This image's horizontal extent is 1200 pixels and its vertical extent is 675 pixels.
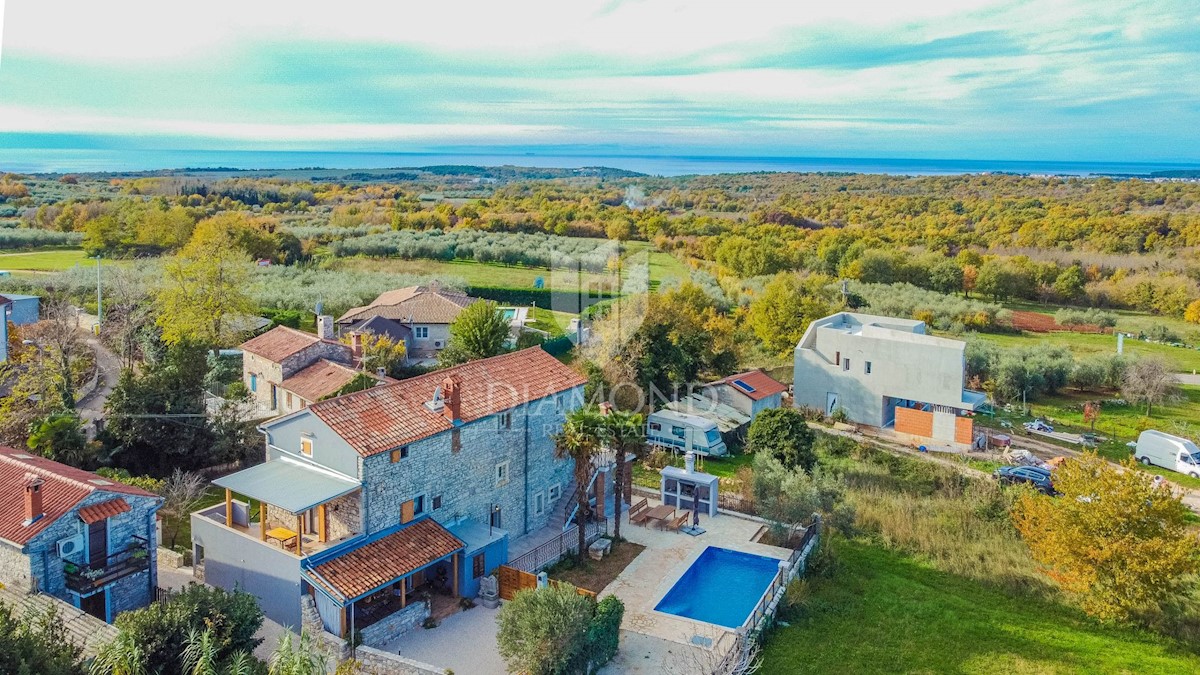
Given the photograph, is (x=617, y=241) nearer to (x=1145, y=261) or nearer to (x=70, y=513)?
(x=1145, y=261)

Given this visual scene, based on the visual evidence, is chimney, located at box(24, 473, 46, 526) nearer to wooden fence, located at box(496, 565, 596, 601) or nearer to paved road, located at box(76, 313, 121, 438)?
wooden fence, located at box(496, 565, 596, 601)

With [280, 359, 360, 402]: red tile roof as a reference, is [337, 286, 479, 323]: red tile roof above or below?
above

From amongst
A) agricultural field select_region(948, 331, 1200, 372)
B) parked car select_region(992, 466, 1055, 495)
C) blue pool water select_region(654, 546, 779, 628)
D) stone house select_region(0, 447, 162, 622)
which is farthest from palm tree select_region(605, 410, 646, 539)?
agricultural field select_region(948, 331, 1200, 372)

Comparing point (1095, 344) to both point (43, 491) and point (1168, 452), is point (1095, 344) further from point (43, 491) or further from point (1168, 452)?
point (43, 491)

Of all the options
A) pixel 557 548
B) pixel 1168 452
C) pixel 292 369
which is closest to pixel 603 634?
pixel 557 548

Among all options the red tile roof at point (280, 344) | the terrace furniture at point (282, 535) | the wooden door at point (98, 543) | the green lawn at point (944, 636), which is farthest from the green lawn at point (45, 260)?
the green lawn at point (944, 636)

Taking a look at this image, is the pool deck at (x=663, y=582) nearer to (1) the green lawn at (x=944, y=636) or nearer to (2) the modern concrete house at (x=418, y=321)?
(1) the green lawn at (x=944, y=636)
